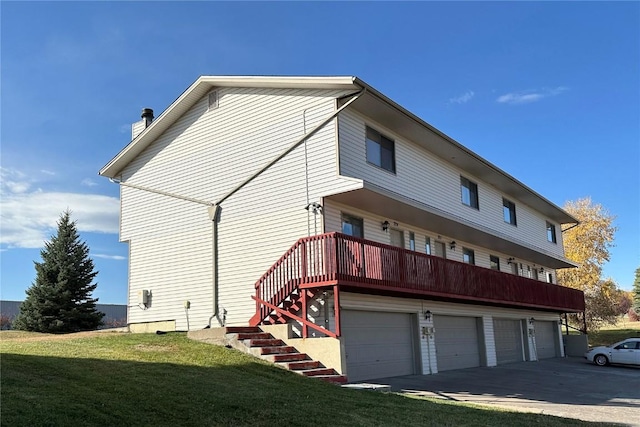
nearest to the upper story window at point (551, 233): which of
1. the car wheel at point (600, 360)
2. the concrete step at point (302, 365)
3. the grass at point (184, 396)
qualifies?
the car wheel at point (600, 360)

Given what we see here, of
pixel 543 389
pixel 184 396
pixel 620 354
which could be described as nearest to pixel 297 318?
pixel 184 396

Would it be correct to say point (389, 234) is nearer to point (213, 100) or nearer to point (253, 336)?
point (253, 336)

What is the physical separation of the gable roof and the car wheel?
8827 mm

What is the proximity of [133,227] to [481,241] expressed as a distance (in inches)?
543

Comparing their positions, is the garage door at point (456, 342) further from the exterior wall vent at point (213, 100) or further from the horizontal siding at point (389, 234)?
the exterior wall vent at point (213, 100)

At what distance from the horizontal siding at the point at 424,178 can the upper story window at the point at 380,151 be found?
0.62 feet

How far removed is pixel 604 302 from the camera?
40.0 m

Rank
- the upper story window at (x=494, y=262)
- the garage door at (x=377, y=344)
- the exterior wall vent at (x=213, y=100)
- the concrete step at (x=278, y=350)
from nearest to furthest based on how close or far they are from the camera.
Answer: the concrete step at (x=278, y=350) < the garage door at (x=377, y=344) < the exterior wall vent at (x=213, y=100) < the upper story window at (x=494, y=262)

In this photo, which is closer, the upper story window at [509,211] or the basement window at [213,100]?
the basement window at [213,100]

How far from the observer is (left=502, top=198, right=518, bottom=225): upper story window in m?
25.9

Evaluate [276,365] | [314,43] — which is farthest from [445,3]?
[276,365]

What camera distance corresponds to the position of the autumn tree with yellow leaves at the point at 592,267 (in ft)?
132

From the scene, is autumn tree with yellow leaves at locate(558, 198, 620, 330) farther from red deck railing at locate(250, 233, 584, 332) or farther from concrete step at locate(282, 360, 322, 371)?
concrete step at locate(282, 360, 322, 371)

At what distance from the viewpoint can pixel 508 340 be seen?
2525cm
